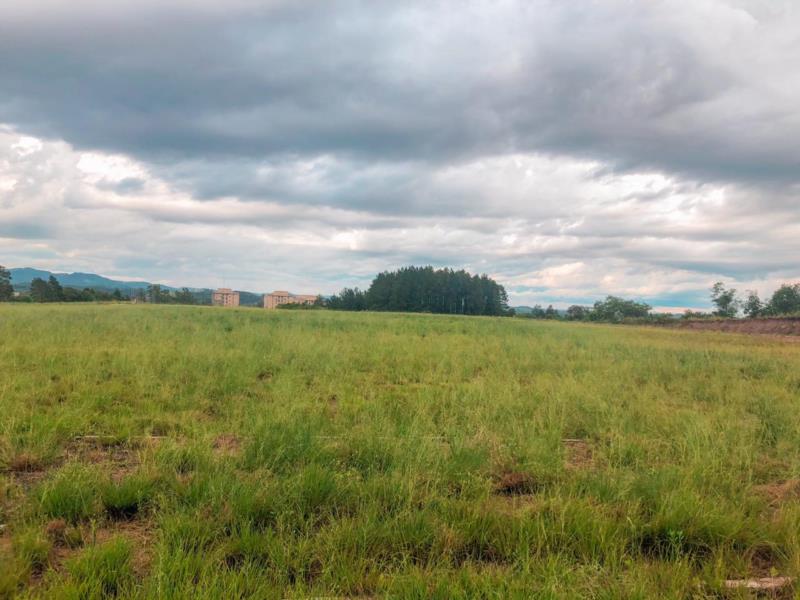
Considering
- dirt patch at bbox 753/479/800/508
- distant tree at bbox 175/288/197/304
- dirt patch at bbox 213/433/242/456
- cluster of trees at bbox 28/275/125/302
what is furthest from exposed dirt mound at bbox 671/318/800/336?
distant tree at bbox 175/288/197/304

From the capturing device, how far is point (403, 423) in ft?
20.7

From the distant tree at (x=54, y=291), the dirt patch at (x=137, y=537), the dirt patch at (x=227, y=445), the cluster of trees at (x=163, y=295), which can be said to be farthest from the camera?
the cluster of trees at (x=163, y=295)

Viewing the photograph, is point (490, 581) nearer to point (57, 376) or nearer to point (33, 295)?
point (57, 376)

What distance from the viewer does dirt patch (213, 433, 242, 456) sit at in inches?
202

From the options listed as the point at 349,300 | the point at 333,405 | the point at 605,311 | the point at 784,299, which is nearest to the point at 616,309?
the point at 605,311

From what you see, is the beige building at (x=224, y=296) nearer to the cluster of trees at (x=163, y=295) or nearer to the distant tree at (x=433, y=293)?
the cluster of trees at (x=163, y=295)

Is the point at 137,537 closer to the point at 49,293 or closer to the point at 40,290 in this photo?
the point at 49,293

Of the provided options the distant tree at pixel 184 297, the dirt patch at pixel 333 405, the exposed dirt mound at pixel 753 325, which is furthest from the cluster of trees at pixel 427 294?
the dirt patch at pixel 333 405

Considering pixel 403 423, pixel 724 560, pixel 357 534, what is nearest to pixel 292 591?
pixel 357 534

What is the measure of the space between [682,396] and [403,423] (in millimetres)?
6430

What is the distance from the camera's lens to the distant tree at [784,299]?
67438 millimetres

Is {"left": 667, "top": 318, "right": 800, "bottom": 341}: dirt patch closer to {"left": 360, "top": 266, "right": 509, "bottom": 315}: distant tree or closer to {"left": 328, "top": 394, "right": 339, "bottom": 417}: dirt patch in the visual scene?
{"left": 328, "top": 394, "right": 339, "bottom": 417}: dirt patch

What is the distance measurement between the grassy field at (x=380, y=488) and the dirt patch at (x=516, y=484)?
0.02m

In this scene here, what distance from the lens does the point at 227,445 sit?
5.46 metres
